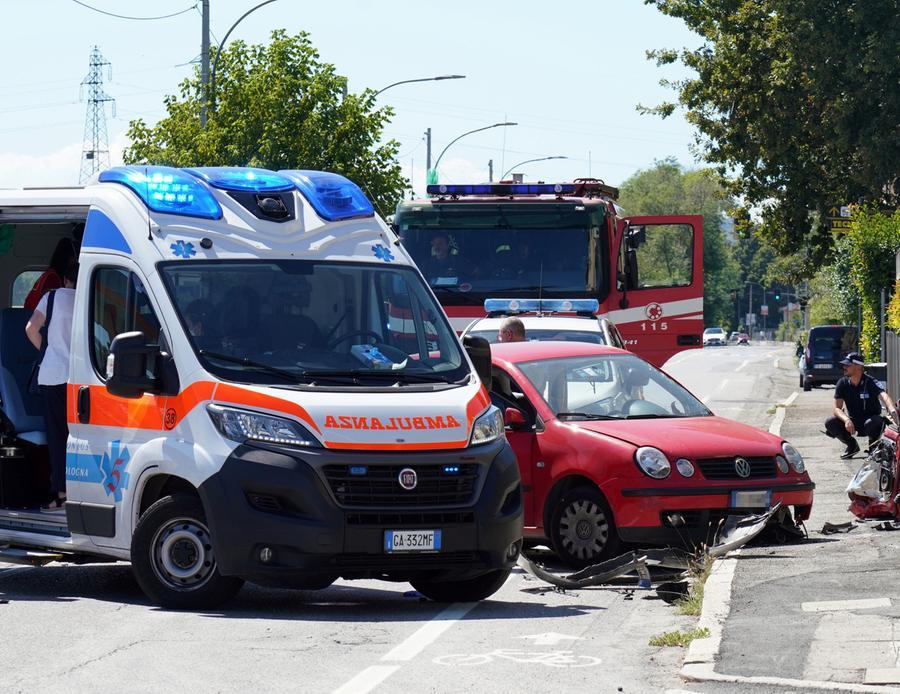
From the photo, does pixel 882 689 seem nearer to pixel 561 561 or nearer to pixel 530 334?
pixel 561 561

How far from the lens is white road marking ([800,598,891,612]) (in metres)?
9.22

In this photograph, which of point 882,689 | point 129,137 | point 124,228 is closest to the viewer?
point 882,689

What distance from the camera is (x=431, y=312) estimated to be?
10.8 m

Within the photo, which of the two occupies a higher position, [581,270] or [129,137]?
[129,137]

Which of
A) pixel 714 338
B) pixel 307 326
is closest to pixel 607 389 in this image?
pixel 307 326

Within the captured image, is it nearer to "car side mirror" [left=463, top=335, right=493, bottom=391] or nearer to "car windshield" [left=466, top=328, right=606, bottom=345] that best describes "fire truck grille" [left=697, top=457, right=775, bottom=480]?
"car side mirror" [left=463, top=335, right=493, bottom=391]

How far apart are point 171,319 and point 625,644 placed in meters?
3.27

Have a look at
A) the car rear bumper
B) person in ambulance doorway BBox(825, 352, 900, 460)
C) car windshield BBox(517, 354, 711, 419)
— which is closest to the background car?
person in ambulance doorway BBox(825, 352, 900, 460)

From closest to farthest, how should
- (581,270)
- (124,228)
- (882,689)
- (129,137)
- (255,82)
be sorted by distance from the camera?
1. (882,689)
2. (124,228)
3. (581,270)
4. (255,82)
5. (129,137)

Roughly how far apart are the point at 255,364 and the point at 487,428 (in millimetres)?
1383

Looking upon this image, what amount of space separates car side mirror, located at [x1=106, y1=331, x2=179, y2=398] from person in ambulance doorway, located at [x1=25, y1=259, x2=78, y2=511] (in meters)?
1.28

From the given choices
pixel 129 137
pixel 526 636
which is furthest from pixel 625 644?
pixel 129 137

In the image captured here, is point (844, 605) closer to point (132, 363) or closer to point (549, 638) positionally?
point (549, 638)

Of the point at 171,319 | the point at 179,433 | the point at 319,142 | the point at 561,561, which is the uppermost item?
the point at 319,142
